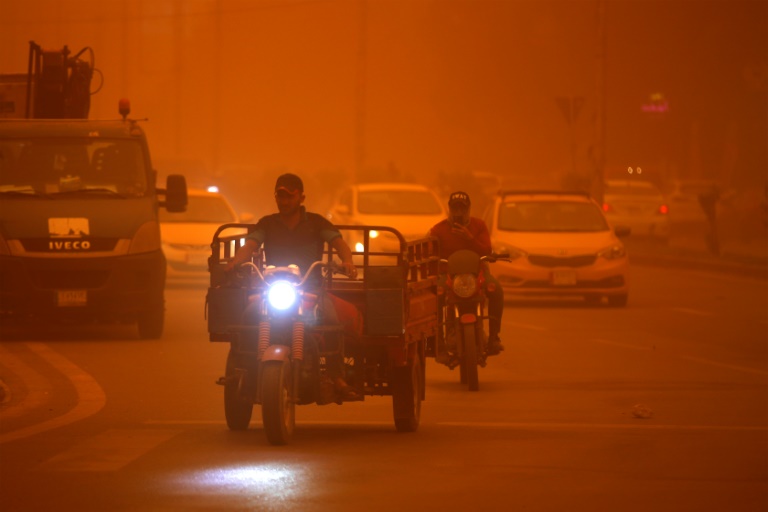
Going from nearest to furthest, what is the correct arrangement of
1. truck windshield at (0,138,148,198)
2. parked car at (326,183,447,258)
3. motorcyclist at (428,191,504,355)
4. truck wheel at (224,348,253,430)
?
truck wheel at (224,348,253,430), motorcyclist at (428,191,504,355), truck windshield at (0,138,148,198), parked car at (326,183,447,258)

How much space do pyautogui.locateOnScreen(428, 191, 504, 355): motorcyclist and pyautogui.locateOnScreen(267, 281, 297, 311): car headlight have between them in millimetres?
4144

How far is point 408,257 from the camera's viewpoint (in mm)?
12148

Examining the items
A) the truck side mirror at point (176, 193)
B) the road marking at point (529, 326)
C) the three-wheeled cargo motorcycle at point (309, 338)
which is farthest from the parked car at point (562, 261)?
the three-wheeled cargo motorcycle at point (309, 338)

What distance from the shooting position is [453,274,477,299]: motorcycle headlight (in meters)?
14.6

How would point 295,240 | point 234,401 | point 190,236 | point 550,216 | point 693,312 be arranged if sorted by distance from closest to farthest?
1. point 234,401
2. point 295,240
3. point 693,312
4. point 550,216
5. point 190,236

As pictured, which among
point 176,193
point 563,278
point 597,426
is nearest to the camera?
point 597,426

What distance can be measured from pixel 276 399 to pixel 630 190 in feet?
117

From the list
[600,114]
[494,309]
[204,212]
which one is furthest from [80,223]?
[600,114]

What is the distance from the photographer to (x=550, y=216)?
2591 cm

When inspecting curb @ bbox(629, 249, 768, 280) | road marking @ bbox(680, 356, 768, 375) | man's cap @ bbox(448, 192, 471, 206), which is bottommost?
road marking @ bbox(680, 356, 768, 375)

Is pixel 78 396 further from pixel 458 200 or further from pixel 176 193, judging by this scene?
pixel 176 193

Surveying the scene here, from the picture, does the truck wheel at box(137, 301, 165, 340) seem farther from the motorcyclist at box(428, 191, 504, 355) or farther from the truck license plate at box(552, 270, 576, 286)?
the truck license plate at box(552, 270, 576, 286)

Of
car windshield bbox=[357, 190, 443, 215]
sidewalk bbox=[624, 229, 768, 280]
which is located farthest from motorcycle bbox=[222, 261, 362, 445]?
sidewalk bbox=[624, 229, 768, 280]

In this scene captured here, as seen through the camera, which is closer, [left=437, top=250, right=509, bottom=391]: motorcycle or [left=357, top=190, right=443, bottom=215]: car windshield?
[left=437, top=250, right=509, bottom=391]: motorcycle
